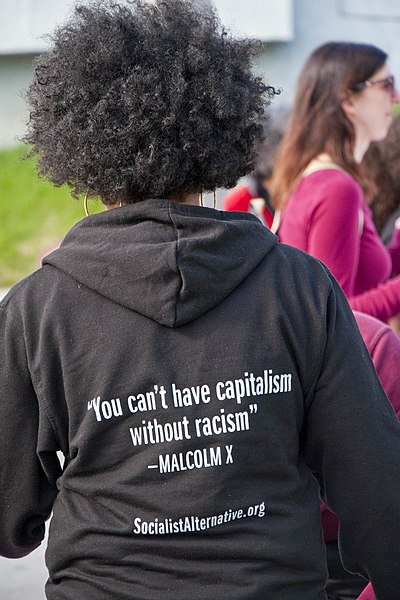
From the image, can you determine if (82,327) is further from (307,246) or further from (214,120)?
(307,246)

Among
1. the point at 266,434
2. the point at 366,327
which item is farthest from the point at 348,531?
the point at 366,327

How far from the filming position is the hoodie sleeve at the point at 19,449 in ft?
5.52

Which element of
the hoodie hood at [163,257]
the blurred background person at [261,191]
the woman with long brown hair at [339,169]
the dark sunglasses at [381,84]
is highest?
the hoodie hood at [163,257]

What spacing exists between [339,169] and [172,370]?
2.03m

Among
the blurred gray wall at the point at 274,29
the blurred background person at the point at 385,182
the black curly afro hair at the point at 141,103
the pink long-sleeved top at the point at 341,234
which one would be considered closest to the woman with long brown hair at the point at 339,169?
the pink long-sleeved top at the point at 341,234

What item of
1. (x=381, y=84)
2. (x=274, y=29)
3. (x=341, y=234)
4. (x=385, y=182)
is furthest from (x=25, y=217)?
(x=341, y=234)

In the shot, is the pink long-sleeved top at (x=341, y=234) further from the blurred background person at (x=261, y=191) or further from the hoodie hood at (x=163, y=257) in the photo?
the hoodie hood at (x=163, y=257)

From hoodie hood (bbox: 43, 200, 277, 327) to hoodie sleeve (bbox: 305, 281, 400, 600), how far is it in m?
0.19

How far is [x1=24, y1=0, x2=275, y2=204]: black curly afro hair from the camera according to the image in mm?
1718

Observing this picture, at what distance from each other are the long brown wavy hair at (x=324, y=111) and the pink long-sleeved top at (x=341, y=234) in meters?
0.17

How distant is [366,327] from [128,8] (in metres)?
0.86

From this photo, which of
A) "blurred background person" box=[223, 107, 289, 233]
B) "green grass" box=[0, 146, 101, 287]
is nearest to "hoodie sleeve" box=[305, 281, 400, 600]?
"blurred background person" box=[223, 107, 289, 233]

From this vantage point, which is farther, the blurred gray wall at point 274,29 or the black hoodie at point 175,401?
the blurred gray wall at point 274,29

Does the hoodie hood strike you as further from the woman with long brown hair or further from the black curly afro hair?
the woman with long brown hair
